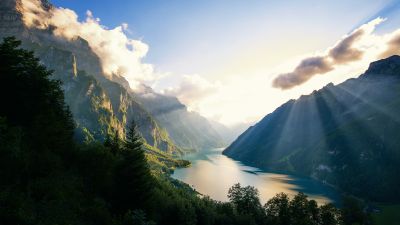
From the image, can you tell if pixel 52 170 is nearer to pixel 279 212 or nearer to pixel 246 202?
pixel 246 202

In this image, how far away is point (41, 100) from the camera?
48188 millimetres

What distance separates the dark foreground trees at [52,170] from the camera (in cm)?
3106

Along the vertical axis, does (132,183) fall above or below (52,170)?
below

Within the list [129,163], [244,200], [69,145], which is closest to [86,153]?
[69,145]

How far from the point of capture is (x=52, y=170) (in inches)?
1709

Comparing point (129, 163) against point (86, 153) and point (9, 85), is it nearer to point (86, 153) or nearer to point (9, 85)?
point (86, 153)

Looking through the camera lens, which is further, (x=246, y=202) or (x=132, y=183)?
(x=246, y=202)

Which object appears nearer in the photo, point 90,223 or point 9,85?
point 90,223

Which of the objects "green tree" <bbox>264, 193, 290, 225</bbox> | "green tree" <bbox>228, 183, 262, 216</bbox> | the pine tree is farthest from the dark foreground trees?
"green tree" <bbox>264, 193, 290, 225</bbox>

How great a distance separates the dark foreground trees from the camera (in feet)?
102

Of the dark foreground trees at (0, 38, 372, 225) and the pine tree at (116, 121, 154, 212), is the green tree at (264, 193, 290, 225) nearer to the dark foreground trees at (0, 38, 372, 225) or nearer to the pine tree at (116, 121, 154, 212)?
the dark foreground trees at (0, 38, 372, 225)

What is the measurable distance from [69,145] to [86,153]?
366 centimetres

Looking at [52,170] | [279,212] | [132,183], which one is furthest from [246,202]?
[52,170]

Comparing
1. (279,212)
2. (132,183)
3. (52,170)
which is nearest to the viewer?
(52,170)
